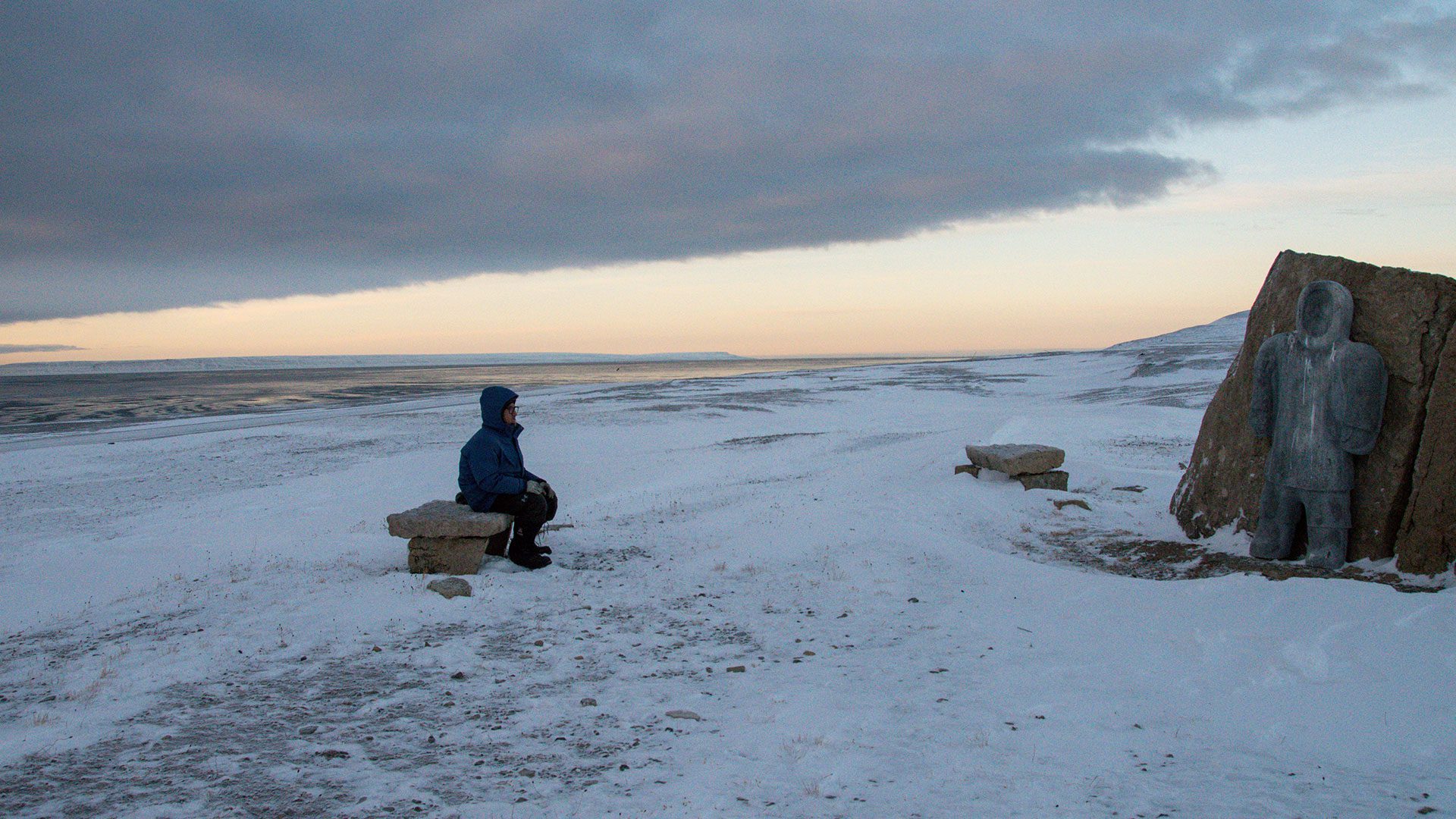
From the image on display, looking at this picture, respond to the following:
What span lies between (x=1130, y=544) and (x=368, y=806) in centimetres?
960

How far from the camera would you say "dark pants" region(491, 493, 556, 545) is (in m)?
9.42

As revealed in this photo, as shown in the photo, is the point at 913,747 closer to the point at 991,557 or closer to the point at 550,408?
the point at 991,557

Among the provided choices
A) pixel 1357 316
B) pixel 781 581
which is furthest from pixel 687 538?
pixel 1357 316

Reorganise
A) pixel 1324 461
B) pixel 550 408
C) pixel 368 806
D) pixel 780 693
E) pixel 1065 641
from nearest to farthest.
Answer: pixel 368 806, pixel 780 693, pixel 1065 641, pixel 1324 461, pixel 550 408

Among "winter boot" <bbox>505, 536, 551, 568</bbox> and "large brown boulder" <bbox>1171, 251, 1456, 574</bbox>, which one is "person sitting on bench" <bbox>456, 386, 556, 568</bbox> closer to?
"winter boot" <bbox>505, 536, 551, 568</bbox>

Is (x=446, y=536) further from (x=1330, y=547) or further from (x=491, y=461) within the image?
(x=1330, y=547)

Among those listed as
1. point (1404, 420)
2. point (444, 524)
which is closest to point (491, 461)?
point (444, 524)

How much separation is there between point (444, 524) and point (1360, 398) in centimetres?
943

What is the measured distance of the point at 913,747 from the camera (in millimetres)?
4934

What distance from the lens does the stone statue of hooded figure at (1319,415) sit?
8.26 metres

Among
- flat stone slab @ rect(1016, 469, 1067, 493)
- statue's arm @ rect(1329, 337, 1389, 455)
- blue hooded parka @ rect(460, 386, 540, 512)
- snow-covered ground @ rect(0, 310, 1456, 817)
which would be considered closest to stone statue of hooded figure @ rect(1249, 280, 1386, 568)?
statue's arm @ rect(1329, 337, 1389, 455)

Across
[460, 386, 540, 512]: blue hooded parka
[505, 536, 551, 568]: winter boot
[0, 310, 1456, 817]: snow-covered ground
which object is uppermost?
[460, 386, 540, 512]: blue hooded parka

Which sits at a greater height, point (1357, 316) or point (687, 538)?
point (1357, 316)

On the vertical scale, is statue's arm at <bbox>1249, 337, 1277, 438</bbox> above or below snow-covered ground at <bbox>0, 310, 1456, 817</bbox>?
above
